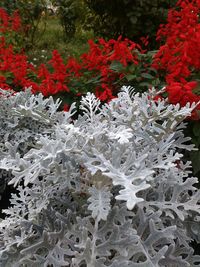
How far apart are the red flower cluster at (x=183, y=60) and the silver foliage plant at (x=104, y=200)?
0.80 ft

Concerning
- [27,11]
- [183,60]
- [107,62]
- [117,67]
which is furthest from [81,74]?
[27,11]

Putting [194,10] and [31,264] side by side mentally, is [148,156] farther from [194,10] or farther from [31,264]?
[194,10]

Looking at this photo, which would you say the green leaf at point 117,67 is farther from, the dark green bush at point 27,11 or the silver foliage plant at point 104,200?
the dark green bush at point 27,11

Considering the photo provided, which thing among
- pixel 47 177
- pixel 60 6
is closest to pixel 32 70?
pixel 47 177

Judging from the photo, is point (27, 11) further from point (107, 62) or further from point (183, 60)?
point (183, 60)

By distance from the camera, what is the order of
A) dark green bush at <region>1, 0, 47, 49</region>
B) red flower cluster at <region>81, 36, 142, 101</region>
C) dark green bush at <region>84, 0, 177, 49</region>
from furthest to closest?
dark green bush at <region>1, 0, 47, 49</region>
dark green bush at <region>84, 0, 177, 49</region>
red flower cluster at <region>81, 36, 142, 101</region>

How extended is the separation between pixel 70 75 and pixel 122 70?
0.43 m

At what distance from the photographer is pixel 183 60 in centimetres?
259

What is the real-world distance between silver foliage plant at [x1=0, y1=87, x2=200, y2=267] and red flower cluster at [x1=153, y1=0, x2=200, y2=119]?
243mm

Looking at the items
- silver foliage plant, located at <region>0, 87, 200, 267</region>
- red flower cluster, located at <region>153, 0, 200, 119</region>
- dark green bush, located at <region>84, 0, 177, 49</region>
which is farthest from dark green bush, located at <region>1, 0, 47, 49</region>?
silver foliage plant, located at <region>0, 87, 200, 267</region>

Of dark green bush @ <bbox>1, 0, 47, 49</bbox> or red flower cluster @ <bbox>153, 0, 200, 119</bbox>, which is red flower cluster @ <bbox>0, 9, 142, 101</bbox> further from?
dark green bush @ <bbox>1, 0, 47, 49</bbox>

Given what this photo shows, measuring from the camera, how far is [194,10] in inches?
125

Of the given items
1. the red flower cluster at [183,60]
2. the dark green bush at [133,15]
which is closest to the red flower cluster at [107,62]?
the red flower cluster at [183,60]

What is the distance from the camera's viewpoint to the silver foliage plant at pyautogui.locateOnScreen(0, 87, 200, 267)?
70.1 inches
